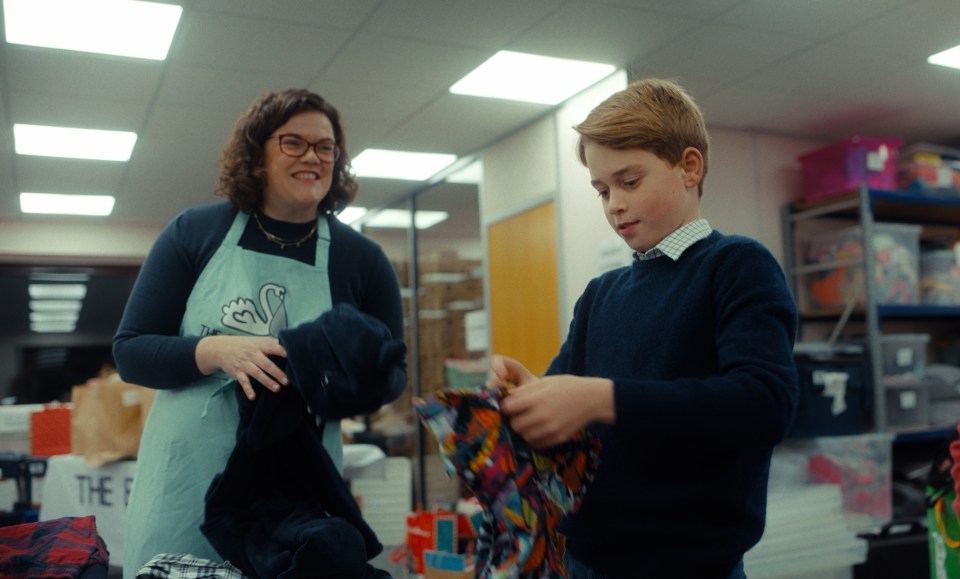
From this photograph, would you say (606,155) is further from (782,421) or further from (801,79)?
(801,79)

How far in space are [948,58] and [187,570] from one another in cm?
391

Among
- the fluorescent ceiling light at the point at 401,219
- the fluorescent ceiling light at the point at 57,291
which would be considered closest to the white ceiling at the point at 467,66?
the fluorescent ceiling light at the point at 401,219

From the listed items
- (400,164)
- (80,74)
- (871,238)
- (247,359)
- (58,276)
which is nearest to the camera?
(247,359)

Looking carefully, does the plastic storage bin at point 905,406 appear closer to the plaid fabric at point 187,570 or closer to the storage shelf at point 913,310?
the storage shelf at point 913,310

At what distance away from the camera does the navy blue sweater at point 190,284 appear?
1129mm

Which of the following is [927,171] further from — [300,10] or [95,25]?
[95,25]

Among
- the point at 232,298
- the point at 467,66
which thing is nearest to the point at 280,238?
the point at 232,298

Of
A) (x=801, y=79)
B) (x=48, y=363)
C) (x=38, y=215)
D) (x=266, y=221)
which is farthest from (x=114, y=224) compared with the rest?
(x=266, y=221)

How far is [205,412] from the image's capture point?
3.77 feet

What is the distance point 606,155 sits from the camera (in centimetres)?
91

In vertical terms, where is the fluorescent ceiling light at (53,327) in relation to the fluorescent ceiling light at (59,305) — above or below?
below

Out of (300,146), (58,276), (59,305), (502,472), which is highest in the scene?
(58,276)

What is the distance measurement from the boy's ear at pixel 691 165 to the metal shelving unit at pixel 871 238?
3445 mm

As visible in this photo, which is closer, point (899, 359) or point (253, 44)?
point (253, 44)
